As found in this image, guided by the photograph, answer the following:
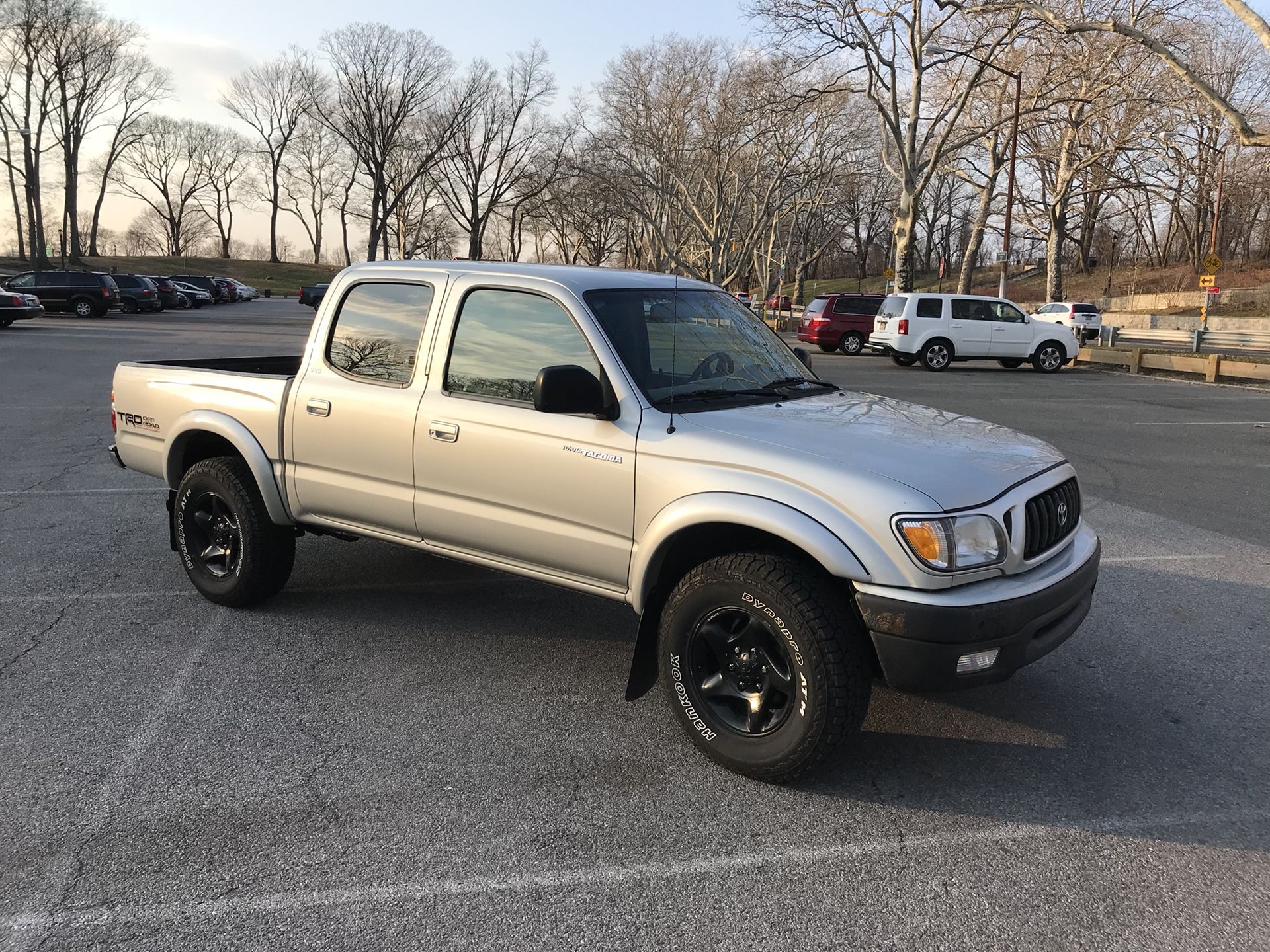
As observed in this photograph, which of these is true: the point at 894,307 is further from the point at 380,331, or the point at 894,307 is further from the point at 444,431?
the point at 444,431

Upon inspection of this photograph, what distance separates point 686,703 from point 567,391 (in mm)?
1253

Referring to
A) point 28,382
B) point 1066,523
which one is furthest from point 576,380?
point 28,382

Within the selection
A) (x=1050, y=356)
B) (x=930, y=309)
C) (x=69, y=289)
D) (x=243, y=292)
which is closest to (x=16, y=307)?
(x=69, y=289)

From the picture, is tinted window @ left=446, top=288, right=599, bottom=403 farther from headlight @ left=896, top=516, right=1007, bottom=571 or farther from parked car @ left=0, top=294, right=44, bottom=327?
parked car @ left=0, top=294, right=44, bottom=327

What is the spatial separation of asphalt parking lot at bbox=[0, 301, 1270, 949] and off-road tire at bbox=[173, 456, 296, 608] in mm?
162

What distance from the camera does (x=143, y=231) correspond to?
116 meters

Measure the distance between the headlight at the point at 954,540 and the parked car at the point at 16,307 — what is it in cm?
3242

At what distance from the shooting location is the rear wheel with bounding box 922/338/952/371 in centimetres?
2462

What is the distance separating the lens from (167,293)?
158 feet

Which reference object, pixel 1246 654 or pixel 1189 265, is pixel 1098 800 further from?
pixel 1189 265

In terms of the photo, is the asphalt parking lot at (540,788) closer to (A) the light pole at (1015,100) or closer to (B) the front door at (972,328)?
(B) the front door at (972,328)

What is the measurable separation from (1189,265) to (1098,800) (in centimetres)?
7307

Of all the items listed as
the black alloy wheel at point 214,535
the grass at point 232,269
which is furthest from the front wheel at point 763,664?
the grass at point 232,269

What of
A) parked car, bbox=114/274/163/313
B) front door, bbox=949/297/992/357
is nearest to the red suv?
front door, bbox=949/297/992/357
